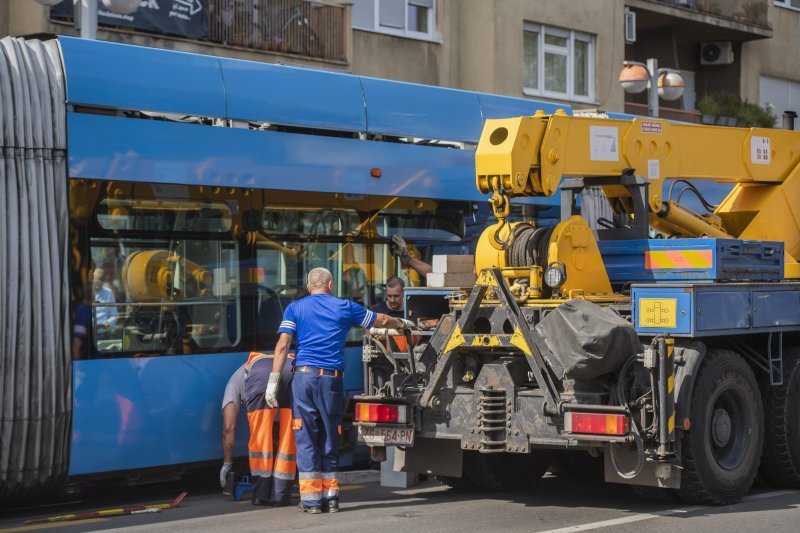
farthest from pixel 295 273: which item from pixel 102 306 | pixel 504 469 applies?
pixel 504 469

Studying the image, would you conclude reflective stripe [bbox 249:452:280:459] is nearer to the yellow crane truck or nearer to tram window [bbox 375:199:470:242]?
the yellow crane truck

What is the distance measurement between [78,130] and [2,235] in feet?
3.34

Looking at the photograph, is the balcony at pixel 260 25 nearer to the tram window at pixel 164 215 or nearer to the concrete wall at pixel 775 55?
the tram window at pixel 164 215

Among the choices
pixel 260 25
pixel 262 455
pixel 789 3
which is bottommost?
pixel 262 455

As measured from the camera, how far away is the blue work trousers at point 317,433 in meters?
9.93

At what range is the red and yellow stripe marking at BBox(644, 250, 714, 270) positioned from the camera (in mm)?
10172

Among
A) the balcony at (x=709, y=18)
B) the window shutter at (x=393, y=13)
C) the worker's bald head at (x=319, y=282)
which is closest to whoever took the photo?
the worker's bald head at (x=319, y=282)

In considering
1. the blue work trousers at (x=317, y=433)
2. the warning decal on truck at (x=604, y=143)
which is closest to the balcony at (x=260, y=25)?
the warning decal on truck at (x=604, y=143)

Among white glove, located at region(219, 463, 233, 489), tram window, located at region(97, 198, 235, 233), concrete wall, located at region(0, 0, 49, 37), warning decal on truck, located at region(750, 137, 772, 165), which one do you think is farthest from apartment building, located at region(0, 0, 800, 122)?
warning decal on truck, located at region(750, 137, 772, 165)

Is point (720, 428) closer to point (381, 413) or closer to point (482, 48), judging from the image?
point (381, 413)

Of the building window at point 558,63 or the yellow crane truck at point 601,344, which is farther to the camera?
the building window at point 558,63

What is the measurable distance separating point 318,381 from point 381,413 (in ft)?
1.90

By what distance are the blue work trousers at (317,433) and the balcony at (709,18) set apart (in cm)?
2003

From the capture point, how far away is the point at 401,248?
1231cm
